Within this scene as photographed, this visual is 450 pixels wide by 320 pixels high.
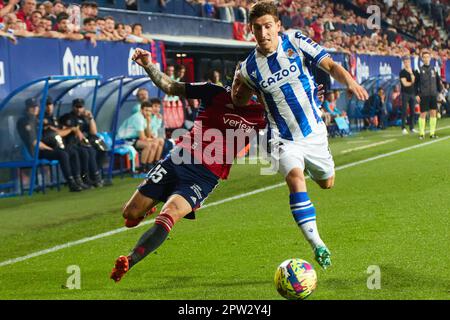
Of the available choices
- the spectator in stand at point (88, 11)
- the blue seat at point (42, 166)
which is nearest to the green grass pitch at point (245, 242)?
the blue seat at point (42, 166)

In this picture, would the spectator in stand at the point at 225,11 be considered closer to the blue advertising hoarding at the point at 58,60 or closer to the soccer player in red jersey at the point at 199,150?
the blue advertising hoarding at the point at 58,60

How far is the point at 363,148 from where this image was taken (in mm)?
21219

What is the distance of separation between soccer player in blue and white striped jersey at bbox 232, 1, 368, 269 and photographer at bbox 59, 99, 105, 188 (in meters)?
7.92

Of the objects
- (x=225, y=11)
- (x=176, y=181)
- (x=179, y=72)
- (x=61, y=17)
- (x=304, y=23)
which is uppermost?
(x=225, y=11)

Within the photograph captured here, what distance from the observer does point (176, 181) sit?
7.59 m

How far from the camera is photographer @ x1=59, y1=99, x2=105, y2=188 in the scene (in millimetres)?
15242

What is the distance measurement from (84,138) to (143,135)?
2087 millimetres

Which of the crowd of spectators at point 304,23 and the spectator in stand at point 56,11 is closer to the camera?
the crowd of spectators at point 304,23

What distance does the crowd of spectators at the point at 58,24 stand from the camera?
50.7ft

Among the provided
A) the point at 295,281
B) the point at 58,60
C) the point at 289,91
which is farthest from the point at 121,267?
the point at 58,60

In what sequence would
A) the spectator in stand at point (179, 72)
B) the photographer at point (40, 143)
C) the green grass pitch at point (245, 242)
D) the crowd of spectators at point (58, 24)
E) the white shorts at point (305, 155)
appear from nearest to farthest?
the green grass pitch at point (245, 242)
the white shorts at point (305, 155)
the photographer at point (40, 143)
the crowd of spectators at point (58, 24)
the spectator in stand at point (179, 72)

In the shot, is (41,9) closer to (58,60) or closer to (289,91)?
(58,60)
